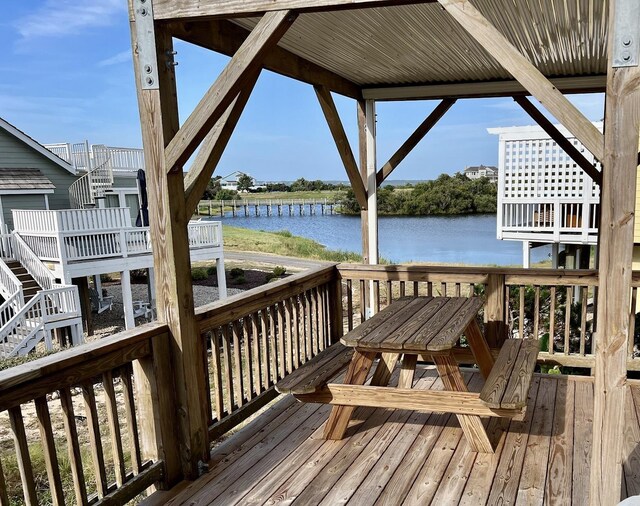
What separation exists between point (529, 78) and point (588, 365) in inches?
107

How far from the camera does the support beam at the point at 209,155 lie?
2658mm

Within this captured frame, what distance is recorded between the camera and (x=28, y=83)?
50.2 metres

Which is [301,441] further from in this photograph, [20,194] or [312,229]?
[312,229]

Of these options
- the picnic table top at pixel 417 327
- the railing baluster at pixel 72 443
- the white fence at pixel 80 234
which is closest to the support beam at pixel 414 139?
the picnic table top at pixel 417 327

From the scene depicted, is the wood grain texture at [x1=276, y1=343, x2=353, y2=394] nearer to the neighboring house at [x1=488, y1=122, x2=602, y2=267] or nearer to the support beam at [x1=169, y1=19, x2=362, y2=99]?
the support beam at [x1=169, y1=19, x2=362, y2=99]

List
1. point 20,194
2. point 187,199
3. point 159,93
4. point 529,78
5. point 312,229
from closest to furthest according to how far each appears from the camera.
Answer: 1. point 529,78
2. point 159,93
3. point 187,199
4. point 20,194
5. point 312,229

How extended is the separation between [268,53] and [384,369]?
1903 millimetres

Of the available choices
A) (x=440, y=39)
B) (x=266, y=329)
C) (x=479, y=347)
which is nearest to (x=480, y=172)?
(x=440, y=39)

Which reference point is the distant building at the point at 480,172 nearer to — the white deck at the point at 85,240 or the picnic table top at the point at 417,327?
the white deck at the point at 85,240

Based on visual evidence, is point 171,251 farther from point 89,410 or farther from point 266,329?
point 266,329

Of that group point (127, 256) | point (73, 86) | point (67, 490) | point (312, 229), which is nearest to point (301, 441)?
point (67, 490)

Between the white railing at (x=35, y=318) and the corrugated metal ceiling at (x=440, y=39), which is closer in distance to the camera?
the corrugated metal ceiling at (x=440, y=39)

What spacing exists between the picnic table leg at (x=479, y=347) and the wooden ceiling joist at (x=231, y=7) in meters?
2.05

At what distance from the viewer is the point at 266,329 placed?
3.49 metres
